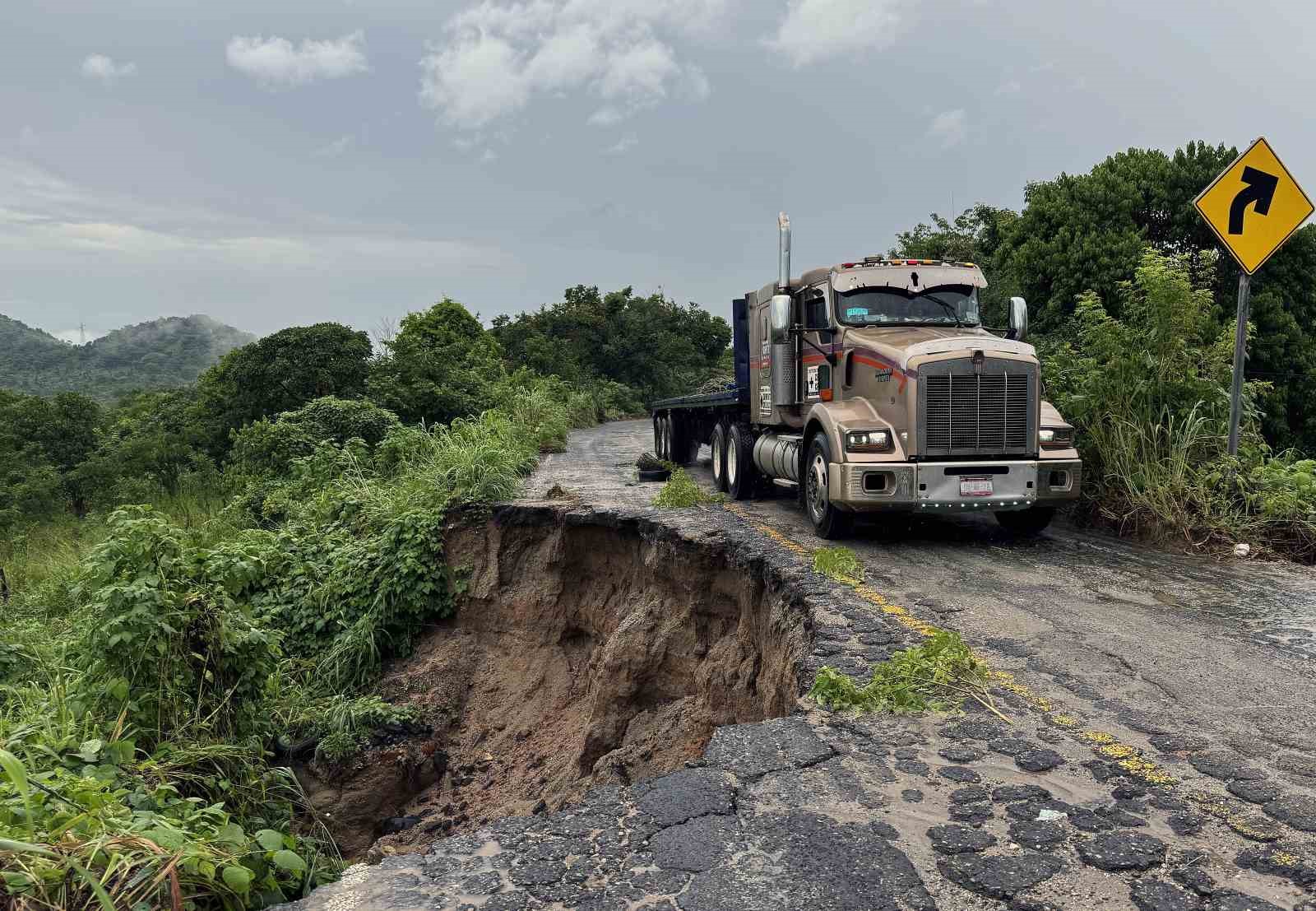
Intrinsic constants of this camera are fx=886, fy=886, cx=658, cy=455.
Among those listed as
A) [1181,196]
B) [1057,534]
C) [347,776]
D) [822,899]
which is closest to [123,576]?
[347,776]

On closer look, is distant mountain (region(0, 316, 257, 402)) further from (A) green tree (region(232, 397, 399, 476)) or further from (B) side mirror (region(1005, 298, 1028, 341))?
(B) side mirror (region(1005, 298, 1028, 341))

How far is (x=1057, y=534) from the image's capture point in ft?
28.6

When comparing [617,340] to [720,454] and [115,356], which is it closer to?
[720,454]

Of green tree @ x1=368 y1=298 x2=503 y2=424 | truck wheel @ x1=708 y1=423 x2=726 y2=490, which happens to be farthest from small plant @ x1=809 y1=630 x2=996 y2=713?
green tree @ x1=368 y1=298 x2=503 y2=424

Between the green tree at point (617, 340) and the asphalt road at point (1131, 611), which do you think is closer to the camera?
the asphalt road at point (1131, 611)

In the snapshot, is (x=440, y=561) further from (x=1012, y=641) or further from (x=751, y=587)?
(x=1012, y=641)

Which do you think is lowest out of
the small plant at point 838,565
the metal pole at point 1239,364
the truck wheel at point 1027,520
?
the small plant at point 838,565

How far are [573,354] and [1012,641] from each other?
33677 mm

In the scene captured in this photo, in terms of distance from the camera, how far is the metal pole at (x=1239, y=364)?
309 inches

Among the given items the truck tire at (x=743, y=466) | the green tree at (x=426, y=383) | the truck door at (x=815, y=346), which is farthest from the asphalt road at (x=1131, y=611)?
the green tree at (x=426, y=383)

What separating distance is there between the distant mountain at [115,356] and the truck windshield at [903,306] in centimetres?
6629

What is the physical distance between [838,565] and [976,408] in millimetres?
2259

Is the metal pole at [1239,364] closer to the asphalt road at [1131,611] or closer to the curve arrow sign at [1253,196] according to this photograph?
the curve arrow sign at [1253,196]

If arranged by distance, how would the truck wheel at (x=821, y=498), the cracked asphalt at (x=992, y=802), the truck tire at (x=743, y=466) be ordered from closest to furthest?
the cracked asphalt at (x=992, y=802), the truck wheel at (x=821, y=498), the truck tire at (x=743, y=466)
